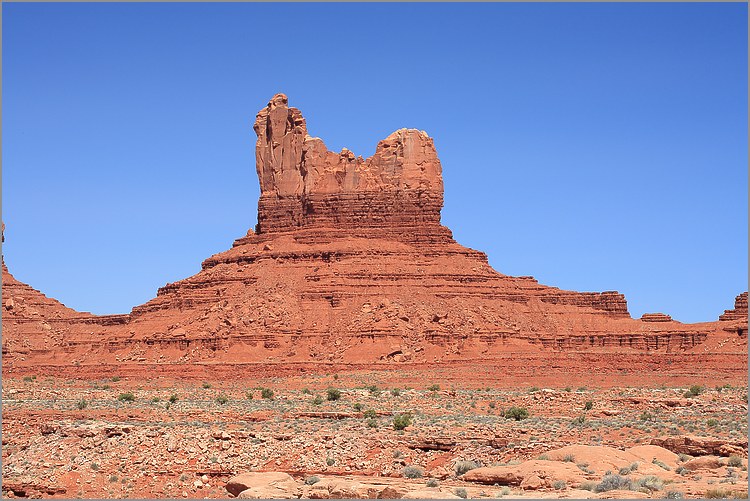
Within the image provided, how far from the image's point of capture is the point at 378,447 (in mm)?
40219

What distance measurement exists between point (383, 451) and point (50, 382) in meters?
50.7

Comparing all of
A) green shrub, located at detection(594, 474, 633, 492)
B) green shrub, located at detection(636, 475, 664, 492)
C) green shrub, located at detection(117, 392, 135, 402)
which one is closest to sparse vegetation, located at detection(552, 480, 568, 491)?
green shrub, located at detection(594, 474, 633, 492)

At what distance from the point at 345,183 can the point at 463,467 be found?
236 ft

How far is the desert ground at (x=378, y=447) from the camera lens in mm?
31562

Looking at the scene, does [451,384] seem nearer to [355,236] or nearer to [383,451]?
[355,236]

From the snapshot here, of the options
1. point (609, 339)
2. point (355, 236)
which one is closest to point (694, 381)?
point (609, 339)

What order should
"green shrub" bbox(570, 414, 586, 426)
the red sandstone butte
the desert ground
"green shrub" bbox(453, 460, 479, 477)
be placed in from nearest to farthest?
the desert ground → "green shrub" bbox(453, 460, 479, 477) → "green shrub" bbox(570, 414, 586, 426) → the red sandstone butte

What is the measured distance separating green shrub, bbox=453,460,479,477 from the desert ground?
43 millimetres

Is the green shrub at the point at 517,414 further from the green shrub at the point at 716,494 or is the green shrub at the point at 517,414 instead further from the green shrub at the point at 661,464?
the green shrub at the point at 716,494

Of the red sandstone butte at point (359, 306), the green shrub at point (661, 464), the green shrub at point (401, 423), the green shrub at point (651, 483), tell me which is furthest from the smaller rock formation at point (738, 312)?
the green shrub at point (651, 483)

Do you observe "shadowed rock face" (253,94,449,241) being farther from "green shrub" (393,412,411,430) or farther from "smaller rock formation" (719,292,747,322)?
"green shrub" (393,412,411,430)

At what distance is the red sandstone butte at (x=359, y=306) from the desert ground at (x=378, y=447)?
25.2 metres

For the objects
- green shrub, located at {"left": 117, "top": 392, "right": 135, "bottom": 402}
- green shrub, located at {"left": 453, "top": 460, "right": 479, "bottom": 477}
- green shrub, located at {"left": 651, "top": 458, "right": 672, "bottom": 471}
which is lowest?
green shrub, located at {"left": 453, "top": 460, "right": 479, "bottom": 477}

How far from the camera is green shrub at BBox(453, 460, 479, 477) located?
114ft
